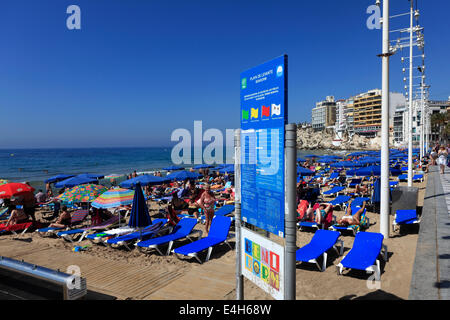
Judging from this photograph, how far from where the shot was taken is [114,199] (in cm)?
852

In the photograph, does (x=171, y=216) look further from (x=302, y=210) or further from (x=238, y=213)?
(x=238, y=213)

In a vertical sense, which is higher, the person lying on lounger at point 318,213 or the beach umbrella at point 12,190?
A: the beach umbrella at point 12,190

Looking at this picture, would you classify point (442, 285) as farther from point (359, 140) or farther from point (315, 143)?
point (315, 143)

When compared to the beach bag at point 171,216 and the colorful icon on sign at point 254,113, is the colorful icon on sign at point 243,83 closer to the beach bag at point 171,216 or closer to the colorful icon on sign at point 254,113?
the colorful icon on sign at point 254,113

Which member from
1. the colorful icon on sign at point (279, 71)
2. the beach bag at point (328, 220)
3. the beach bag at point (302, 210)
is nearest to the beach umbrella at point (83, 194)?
the beach bag at point (302, 210)

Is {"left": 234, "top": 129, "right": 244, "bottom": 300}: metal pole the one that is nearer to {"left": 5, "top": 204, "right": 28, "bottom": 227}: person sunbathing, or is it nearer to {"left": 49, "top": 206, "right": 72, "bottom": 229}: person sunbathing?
{"left": 49, "top": 206, "right": 72, "bottom": 229}: person sunbathing

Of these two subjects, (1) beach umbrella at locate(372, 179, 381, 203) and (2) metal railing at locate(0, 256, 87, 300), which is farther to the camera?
(1) beach umbrella at locate(372, 179, 381, 203)

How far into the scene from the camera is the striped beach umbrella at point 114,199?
331 inches

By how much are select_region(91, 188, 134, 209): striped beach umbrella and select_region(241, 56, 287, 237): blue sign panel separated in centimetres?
569

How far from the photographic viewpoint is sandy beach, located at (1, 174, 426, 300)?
453 cm

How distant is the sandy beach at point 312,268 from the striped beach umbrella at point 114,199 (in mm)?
1150

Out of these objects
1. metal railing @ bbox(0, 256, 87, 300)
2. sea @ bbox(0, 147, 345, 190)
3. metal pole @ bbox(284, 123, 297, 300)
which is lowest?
sea @ bbox(0, 147, 345, 190)

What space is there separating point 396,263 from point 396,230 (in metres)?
2.61

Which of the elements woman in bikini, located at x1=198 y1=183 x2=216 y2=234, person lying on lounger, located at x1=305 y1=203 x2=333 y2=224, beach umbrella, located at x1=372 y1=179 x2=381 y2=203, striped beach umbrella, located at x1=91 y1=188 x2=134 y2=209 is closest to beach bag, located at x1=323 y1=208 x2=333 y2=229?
person lying on lounger, located at x1=305 y1=203 x2=333 y2=224
